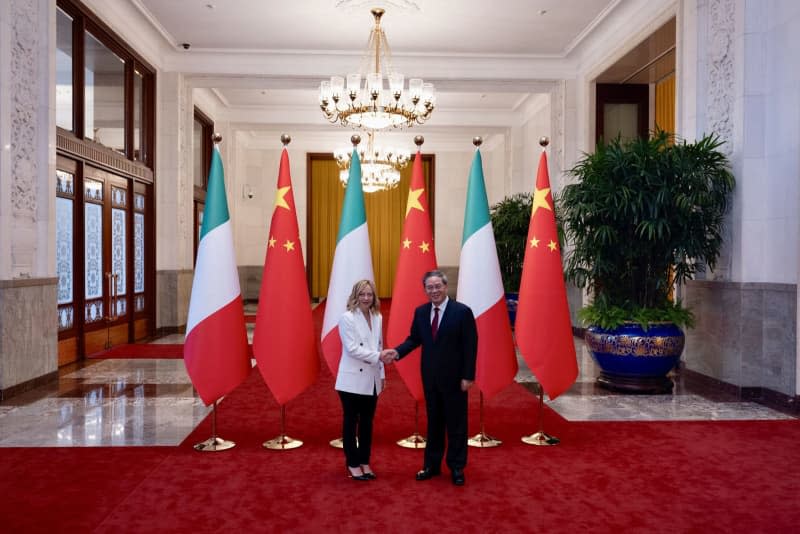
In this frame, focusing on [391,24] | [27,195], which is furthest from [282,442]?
[391,24]

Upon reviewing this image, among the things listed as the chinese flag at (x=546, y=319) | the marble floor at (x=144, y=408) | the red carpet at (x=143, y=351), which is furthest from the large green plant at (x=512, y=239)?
the chinese flag at (x=546, y=319)

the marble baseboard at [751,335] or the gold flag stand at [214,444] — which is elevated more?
the marble baseboard at [751,335]

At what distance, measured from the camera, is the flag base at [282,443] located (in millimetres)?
4637

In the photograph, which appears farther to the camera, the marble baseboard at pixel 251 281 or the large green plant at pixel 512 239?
the marble baseboard at pixel 251 281

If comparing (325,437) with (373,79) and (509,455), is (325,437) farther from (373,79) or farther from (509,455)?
(373,79)

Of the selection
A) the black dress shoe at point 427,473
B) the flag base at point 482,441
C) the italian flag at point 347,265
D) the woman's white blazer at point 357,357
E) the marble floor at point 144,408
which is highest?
the italian flag at point 347,265

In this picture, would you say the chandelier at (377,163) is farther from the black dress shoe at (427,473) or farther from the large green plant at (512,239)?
the black dress shoe at (427,473)

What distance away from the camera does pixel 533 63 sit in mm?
11156

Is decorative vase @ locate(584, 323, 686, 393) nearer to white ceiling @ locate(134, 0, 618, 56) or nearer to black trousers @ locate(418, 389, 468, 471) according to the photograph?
black trousers @ locate(418, 389, 468, 471)

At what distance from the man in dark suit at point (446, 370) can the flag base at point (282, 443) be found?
112cm

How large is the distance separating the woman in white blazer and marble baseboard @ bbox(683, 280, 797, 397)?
3933 millimetres

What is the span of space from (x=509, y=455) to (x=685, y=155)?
11.5 feet

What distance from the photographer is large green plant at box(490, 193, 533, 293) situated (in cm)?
1164

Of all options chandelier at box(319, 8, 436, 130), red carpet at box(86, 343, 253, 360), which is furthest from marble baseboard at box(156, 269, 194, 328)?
chandelier at box(319, 8, 436, 130)
